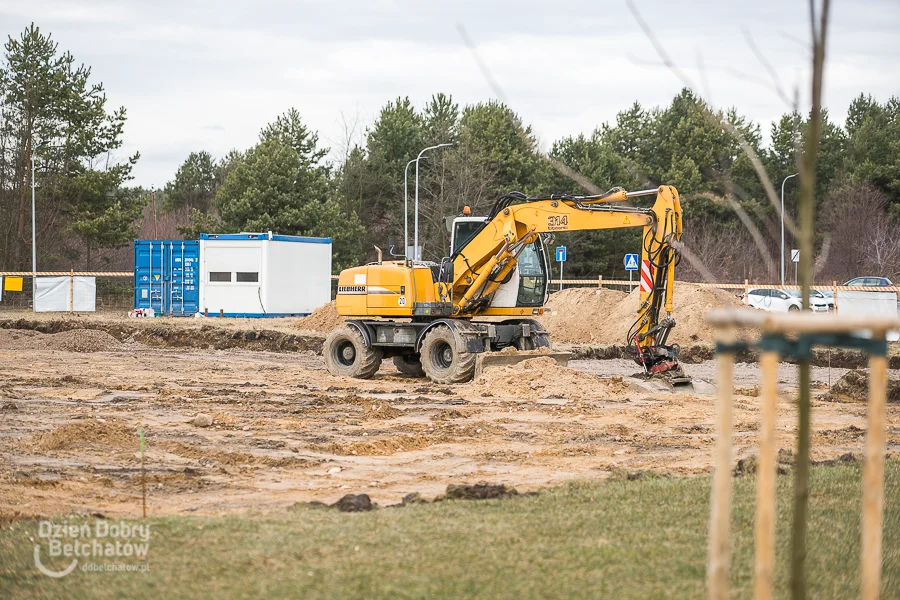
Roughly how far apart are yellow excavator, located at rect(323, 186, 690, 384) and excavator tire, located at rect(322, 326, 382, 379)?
0.02 meters

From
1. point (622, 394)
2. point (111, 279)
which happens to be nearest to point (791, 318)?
point (622, 394)

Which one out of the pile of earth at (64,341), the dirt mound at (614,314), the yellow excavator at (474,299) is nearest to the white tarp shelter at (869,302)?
the dirt mound at (614,314)

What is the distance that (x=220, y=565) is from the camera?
548 centimetres

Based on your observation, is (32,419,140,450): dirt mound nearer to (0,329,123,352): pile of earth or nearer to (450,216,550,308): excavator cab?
(450,216,550,308): excavator cab

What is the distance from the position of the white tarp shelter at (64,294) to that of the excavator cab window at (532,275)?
24865 millimetres

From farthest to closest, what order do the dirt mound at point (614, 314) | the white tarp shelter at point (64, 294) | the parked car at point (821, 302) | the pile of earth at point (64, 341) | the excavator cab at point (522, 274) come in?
the white tarp shelter at point (64, 294)
the parked car at point (821, 302)
the dirt mound at point (614, 314)
the pile of earth at point (64, 341)
the excavator cab at point (522, 274)

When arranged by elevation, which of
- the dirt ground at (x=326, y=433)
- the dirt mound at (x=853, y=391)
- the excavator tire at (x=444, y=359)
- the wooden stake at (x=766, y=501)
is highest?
the wooden stake at (x=766, y=501)

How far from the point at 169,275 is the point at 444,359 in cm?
2205

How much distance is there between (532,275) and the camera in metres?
19.1

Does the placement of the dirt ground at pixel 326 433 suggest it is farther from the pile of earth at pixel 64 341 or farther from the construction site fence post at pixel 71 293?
the construction site fence post at pixel 71 293

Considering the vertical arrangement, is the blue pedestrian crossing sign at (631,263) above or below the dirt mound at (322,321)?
above

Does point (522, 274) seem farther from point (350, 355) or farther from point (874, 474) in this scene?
point (874, 474)

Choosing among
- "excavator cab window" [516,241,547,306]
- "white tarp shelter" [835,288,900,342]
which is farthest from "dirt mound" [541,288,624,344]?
"excavator cab window" [516,241,547,306]

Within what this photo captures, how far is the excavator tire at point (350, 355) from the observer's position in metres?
19.4
